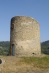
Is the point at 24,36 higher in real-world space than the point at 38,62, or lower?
higher

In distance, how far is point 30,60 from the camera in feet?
67.9

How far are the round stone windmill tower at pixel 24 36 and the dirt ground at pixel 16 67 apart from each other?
3.75m

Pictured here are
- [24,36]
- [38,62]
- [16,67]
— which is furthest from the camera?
[24,36]

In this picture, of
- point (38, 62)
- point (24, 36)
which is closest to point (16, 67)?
point (38, 62)

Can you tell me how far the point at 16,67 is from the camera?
18.3m

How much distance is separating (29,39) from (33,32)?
1008mm

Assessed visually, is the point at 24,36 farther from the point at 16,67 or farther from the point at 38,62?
the point at 16,67

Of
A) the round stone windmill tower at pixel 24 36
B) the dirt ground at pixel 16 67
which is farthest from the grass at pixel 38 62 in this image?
the round stone windmill tower at pixel 24 36

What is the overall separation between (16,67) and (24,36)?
690 centimetres

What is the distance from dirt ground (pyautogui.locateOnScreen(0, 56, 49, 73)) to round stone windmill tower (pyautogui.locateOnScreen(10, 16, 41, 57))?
3745 millimetres

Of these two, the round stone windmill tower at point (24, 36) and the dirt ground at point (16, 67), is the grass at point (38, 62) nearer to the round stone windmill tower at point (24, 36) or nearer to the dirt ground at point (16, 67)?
the dirt ground at point (16, 67)

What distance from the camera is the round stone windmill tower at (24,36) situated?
2452cm

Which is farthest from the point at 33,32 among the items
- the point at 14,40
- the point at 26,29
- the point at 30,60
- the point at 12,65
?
the point at 12,65

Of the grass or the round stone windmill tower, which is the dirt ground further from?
the round stone windmill tower
